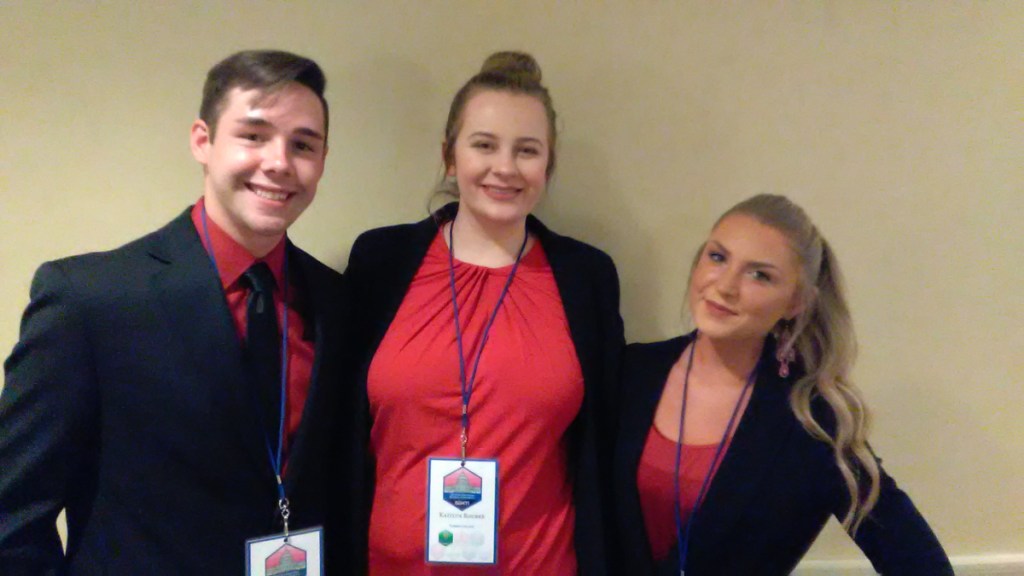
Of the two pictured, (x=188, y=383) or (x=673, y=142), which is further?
(x=673, y=142)

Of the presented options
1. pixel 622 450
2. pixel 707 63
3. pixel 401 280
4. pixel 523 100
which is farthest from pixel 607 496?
pixel 707 63

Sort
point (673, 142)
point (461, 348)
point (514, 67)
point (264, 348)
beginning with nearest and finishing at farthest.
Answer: point (264, 348)
point (461, 348)
point (514, 67)
point (673, 142)

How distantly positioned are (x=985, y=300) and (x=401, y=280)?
1.72m

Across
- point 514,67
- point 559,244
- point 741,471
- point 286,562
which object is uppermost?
point 514,67

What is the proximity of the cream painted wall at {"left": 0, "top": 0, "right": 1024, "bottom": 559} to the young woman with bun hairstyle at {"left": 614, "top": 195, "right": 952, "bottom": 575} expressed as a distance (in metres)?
0.44

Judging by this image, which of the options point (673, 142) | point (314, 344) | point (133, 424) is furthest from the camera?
point (673, 142)

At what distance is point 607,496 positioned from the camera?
4.92 feet

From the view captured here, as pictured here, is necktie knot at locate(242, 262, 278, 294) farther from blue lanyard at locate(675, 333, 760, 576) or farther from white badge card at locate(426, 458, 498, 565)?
blue lanyard at locate(675, 333, 760, 576)

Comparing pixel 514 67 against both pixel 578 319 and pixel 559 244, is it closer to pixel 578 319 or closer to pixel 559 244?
pixel 559 244

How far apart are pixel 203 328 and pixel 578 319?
2.60 feet

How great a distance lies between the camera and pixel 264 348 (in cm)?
119

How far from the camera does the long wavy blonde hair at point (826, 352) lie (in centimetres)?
133

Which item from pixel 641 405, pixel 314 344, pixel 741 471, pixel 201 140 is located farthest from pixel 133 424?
pixel 741 471

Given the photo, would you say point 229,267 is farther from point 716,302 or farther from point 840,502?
point 840,502
